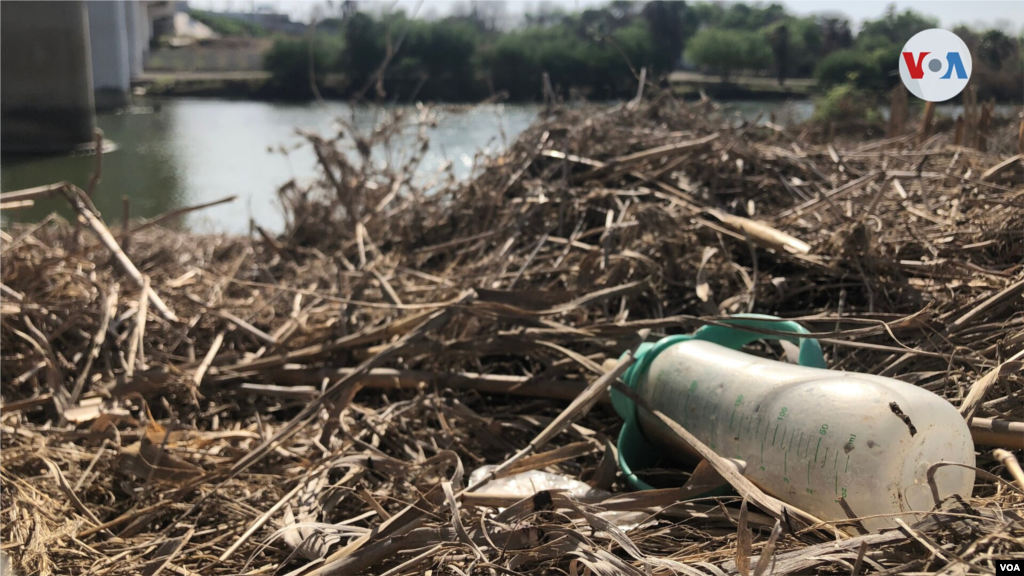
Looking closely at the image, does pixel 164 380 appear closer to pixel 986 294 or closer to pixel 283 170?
pixel 986 294

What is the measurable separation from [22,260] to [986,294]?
3475mm

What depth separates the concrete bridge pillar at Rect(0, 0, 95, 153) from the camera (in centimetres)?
1678

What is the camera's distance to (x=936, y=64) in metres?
2.70

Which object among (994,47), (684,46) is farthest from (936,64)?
(684,46)

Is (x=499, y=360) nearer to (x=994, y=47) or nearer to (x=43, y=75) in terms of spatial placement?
(x=994, y=47)

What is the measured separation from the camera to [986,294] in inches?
74.7

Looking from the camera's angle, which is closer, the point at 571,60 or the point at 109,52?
the point at 571,60

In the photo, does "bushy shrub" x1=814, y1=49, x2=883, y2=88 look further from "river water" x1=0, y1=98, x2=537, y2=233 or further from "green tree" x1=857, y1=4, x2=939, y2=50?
"river water" x1=0, y1=98, x2=537, y2=233

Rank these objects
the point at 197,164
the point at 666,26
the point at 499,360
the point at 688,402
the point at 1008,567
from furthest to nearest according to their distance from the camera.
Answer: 1. the point at 197,164
2. the point at 666,26
3. the point at 499,360
4. the point at 688,402
5. the point at 1008,567

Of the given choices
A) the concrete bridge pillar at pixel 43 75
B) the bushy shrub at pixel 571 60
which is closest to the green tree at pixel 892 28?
the bushy shrub at pixel 571 60

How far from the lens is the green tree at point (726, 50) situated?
8805 millimetres

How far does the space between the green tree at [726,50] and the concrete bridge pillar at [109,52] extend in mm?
18841

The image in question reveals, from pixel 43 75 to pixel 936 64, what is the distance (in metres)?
20.2

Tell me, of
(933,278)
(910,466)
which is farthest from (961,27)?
(910,466)
